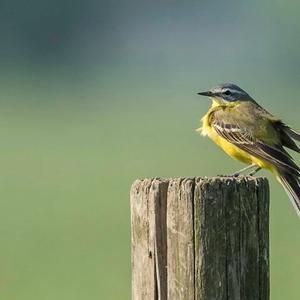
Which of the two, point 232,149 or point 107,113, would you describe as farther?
point 107,113

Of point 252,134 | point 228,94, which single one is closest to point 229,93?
point 228,94

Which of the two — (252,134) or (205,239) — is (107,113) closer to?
(252,134)

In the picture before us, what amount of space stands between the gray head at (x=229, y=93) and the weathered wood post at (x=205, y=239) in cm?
444

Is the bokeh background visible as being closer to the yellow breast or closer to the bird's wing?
the yellow breast

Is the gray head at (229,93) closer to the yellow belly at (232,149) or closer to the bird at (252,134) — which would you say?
the bird at (252,134)

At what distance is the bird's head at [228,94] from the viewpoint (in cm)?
966

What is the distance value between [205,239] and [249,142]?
3.91 m

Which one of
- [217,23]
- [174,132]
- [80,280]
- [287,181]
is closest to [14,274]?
[80,280]

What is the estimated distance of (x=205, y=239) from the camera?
5.10 metres

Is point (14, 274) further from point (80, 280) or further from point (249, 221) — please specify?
point (249, 221)

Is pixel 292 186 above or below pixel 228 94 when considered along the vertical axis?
below

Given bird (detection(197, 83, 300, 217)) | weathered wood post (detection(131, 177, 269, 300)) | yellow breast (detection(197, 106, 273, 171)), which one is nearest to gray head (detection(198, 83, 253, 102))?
bird (detection(197, 83, 300, 217))

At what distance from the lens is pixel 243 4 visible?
86.5 m

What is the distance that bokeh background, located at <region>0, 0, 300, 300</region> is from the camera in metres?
16.0
